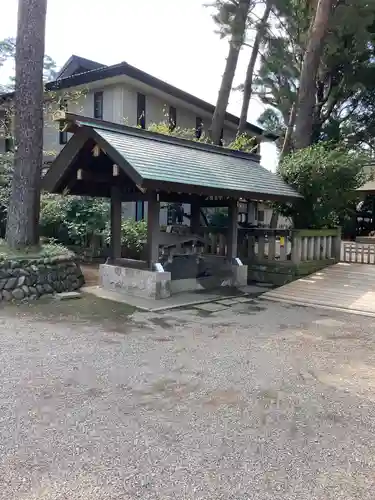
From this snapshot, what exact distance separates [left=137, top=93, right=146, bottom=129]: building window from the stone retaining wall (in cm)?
1048

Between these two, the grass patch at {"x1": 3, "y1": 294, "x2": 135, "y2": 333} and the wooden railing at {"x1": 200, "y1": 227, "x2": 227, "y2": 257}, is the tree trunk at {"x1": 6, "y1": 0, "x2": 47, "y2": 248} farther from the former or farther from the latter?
the wooden railing at {"x1": 200, "y1": 227, "x2": 227, "y2": 257}

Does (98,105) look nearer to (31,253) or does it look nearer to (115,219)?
(115,219)

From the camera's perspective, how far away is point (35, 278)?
27.0 feet

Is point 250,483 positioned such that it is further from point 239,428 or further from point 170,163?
point 170,163

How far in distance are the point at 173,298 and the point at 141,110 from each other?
Answer: 1212 cm

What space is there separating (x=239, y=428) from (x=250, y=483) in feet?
2.28

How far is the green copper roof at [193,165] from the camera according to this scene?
759 cm

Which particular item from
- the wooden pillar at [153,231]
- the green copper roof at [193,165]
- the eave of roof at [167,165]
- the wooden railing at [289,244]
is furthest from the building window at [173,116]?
the wooden pillar at [153,231]

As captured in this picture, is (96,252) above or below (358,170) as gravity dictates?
below

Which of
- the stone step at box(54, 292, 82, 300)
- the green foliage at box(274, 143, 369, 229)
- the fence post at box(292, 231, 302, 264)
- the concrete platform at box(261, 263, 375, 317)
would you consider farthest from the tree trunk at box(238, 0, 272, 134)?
the stone step at box(54, 292, 82, 300)

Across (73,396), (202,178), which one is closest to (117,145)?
(202,178)

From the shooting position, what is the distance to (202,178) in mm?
8398

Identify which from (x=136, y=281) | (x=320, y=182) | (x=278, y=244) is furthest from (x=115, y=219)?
(x=320, y=182)

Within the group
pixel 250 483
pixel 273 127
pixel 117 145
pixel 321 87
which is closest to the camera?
pixel 250 483
